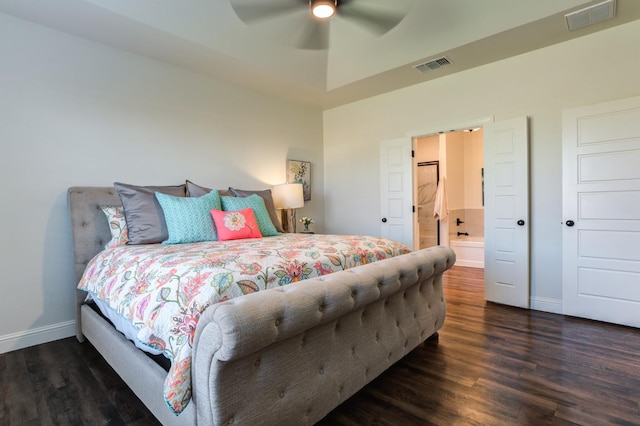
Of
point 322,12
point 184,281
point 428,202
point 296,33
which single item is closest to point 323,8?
point 322,12

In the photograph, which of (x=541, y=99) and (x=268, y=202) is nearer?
(x=541, y=99)

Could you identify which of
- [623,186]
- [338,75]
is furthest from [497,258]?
[338,75]

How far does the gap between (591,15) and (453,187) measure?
3.92 meters

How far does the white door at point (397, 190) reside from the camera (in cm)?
435

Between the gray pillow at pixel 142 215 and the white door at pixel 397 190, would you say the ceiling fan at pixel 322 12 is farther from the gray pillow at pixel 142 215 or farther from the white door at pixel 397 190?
the white door at pixel 397 190

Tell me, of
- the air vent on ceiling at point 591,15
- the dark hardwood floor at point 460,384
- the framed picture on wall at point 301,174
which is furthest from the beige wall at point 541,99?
the framed picture on wall at point 301,174

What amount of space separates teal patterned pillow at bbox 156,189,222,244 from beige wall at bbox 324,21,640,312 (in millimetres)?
2863

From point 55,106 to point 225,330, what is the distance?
2866 millimetres

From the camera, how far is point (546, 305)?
337 centimetres

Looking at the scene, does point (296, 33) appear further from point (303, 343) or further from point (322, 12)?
point (303, 343)

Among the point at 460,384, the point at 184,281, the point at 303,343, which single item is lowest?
the point at 460,384

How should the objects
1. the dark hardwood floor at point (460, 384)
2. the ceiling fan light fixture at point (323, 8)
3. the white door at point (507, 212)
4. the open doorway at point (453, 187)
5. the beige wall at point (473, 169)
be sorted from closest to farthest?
1. the dark hardwood floor at point (460, 384)
2. the ceiling fan light fixture at point (323, 8)
3. the white door at point (507, 212)
4. the open doorway at point (453, 187)
5. the beige wall at point (473, 169)

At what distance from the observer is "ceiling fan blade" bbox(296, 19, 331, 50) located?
2618mm

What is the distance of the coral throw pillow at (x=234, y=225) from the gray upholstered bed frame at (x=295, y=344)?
103 centimetres
